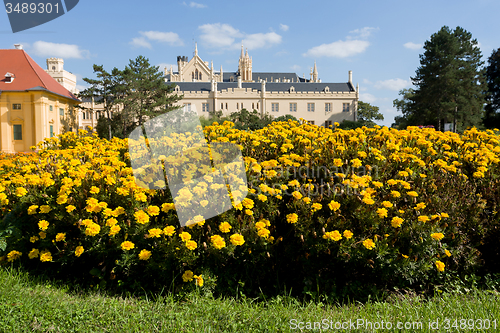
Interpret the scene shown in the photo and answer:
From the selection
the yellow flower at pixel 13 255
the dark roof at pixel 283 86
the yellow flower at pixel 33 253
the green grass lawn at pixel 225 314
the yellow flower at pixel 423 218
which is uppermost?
the dark roof at pixel 283 86

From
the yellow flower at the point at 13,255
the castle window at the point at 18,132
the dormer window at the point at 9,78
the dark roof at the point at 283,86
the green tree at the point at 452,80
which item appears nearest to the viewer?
the yellow flower at the point at 13,255

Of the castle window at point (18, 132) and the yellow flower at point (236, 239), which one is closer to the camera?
the yellow flower at point (236, 239)

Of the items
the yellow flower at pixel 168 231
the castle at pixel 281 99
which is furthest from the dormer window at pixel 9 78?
the yellow flower at pixel 168 231

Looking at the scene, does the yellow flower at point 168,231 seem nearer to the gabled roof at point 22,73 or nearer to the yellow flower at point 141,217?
the yellow flower at point 141,217

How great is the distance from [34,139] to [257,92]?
3690 centimetres

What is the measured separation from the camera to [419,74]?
38.7 m

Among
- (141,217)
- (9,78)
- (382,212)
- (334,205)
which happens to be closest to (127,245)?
(141,217)

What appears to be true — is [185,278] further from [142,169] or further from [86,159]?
[86,159]

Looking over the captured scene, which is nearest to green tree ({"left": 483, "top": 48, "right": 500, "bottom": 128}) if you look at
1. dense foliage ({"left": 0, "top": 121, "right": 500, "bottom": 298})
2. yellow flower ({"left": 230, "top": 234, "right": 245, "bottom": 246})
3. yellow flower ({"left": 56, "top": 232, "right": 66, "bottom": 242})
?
dense foliage ({"left": 0, "top": 121, "right": 500, "bottom": 298})

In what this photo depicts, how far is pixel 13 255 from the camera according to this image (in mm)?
3654

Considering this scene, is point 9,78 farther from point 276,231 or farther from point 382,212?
point 382,212

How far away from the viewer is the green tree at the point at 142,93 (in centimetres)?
3650

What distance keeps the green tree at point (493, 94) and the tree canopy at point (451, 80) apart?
17.3 ft

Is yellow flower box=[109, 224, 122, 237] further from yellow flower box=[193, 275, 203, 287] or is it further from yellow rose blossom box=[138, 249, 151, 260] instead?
yellow flower box=[193, 275, 203, 287]
